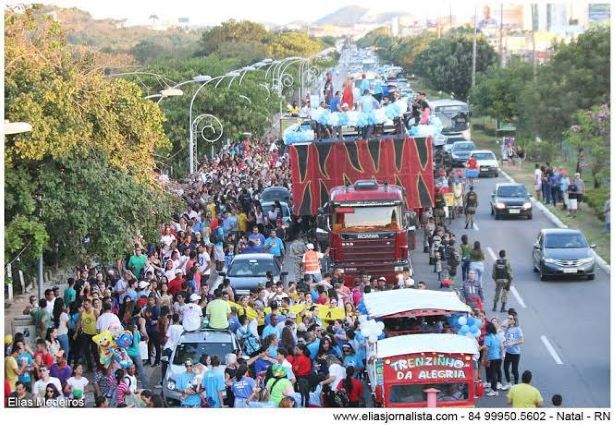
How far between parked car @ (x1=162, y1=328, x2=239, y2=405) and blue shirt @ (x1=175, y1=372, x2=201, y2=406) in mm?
741

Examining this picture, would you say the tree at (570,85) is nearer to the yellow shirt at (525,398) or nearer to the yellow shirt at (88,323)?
the yellow shirt at (88,323)

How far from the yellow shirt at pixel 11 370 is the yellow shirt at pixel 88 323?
12.3 feet

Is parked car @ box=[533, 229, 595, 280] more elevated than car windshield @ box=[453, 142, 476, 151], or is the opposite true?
parked car @ box=[533, 229, 595, 280]

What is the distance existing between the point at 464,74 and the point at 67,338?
96574mm

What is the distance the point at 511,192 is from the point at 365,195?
48.3ft

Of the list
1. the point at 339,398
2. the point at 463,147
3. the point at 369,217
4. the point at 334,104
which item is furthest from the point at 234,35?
the point at 339,398

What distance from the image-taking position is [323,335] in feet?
72.0

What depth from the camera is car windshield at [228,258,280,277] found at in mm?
31203

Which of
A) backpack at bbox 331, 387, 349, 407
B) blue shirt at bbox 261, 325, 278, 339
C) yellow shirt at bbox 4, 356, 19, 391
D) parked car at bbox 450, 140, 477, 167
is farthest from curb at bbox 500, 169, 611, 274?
yellow shirt at bbox 4, 356, 19, 391

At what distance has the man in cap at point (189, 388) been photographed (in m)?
19.9

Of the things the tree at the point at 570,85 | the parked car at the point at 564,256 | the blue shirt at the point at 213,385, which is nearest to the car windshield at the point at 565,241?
the parked car at the point at 564,256

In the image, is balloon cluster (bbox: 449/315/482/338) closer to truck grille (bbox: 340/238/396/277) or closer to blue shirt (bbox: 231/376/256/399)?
blue shirt (bbox: 231/376/256/399)
